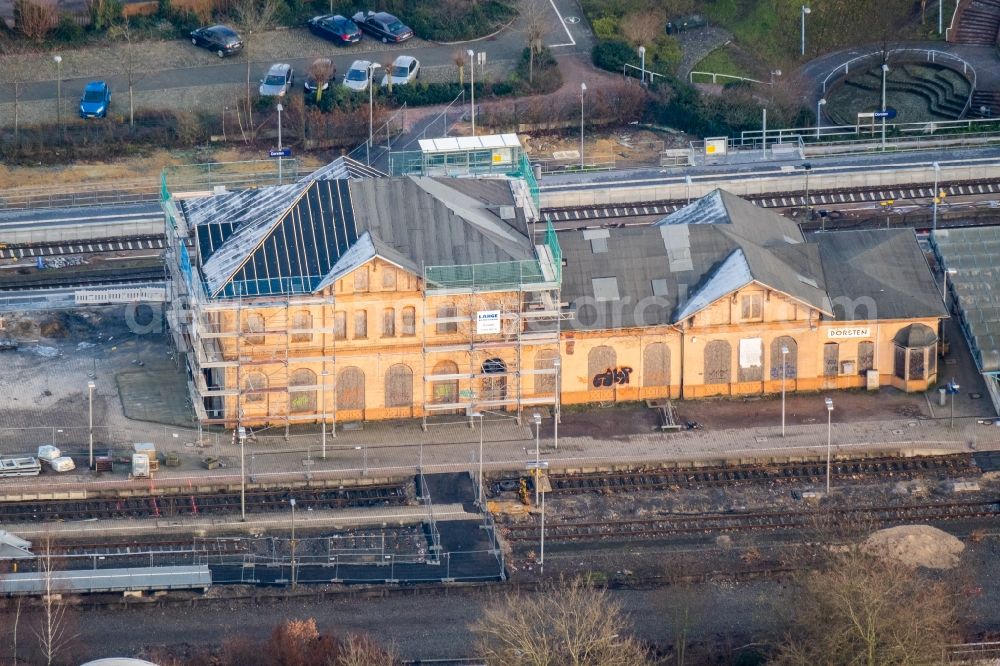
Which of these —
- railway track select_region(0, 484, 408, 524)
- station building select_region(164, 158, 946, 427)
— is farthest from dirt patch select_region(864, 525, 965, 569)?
railway track select_region(0, 484, 408, 524)

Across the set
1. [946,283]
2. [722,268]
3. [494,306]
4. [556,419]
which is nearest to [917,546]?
[556,419]

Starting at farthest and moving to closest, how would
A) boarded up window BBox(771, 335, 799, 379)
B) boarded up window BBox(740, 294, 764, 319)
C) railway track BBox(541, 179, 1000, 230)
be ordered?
railway track BBox(541, 179, 1000, 230), boarded up window BBox(771, 335, 799, 379), boarded up window BBox(740, 294, 764, 319)

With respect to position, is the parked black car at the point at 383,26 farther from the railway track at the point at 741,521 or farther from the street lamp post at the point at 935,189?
the railway track at the point at 741,521

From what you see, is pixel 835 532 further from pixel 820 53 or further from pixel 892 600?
pixel 820 53

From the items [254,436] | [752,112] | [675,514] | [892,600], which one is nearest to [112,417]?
[254,436]

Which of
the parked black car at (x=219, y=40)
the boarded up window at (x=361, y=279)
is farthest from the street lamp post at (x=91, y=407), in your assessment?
the parked black car at (x=219, y=40)

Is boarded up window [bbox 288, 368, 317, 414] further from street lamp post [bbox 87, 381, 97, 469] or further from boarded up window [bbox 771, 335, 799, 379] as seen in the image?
boarded up window [bbox 771, 335, 799, 379]
